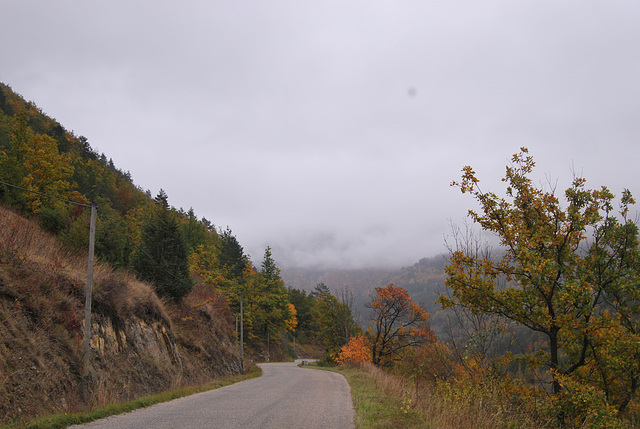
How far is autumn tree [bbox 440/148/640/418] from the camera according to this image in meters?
8.41

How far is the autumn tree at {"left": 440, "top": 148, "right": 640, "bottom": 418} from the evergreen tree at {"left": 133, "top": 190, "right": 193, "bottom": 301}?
Answer: 19649mm

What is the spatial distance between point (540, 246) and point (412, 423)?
5215 millimetres

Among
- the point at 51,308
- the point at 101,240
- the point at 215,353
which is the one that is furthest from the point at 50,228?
the point at 51,308

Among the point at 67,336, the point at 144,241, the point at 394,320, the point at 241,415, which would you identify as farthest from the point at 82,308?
the point at 394,320

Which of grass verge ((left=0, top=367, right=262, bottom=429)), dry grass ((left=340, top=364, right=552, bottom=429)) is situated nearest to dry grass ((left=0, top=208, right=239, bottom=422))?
grass verge ((left=0, top=367, right=262, bottom=429))

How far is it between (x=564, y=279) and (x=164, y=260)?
22364 millimetres

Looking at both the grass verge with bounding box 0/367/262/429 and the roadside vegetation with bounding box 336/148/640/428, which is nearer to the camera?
the grass verge with bounding box 0/367/262/429

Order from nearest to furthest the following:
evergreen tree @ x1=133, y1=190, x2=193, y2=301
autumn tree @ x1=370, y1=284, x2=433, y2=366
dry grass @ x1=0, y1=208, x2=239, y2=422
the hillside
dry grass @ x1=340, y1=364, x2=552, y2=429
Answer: dry grass @ x1=340, y1=364, x2=552, y2=429, dry grass @ x1=0, y1=208, x2=239, y2=422, the hillside, evergreen tree @ x1=133, y1=190, x2=193, y2=301, autumn tree @ x1=370, y1=284, x2=433, y2=366

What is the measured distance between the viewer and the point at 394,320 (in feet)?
116

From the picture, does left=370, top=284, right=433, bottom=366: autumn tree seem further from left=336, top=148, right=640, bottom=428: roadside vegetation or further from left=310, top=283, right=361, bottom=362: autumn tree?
left=336, top=148, right=640, bottom=428: roadside vegetation

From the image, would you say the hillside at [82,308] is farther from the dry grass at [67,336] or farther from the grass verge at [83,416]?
the grass verge at [83,416]

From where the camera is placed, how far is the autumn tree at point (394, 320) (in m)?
34.8

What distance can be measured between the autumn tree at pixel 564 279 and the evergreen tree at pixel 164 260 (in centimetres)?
1965

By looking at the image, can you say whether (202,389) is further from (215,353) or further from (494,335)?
(494,335)
